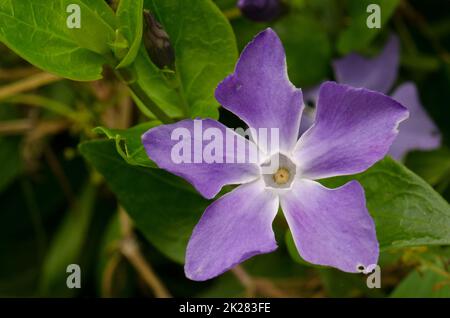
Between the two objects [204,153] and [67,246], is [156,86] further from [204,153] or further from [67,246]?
[67,246]

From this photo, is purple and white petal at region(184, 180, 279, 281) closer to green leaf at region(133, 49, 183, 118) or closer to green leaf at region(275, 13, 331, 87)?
green leaf at region(133, 49, 183, 118)

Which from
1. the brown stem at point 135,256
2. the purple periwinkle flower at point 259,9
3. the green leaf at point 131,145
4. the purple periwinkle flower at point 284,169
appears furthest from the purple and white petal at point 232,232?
the brown stem at point 135,256

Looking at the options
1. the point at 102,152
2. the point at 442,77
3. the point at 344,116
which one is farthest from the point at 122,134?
the point at 442,77

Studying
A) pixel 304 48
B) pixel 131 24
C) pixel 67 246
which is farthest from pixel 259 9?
pixel 67 246

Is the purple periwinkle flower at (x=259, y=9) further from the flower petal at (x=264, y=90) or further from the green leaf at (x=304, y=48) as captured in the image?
the flower petal at (x=264, y=90)

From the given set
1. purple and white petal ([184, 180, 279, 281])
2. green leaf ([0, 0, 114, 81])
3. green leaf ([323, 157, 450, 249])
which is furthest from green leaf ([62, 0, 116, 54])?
green leaf ([323, 157, 450, 249])
